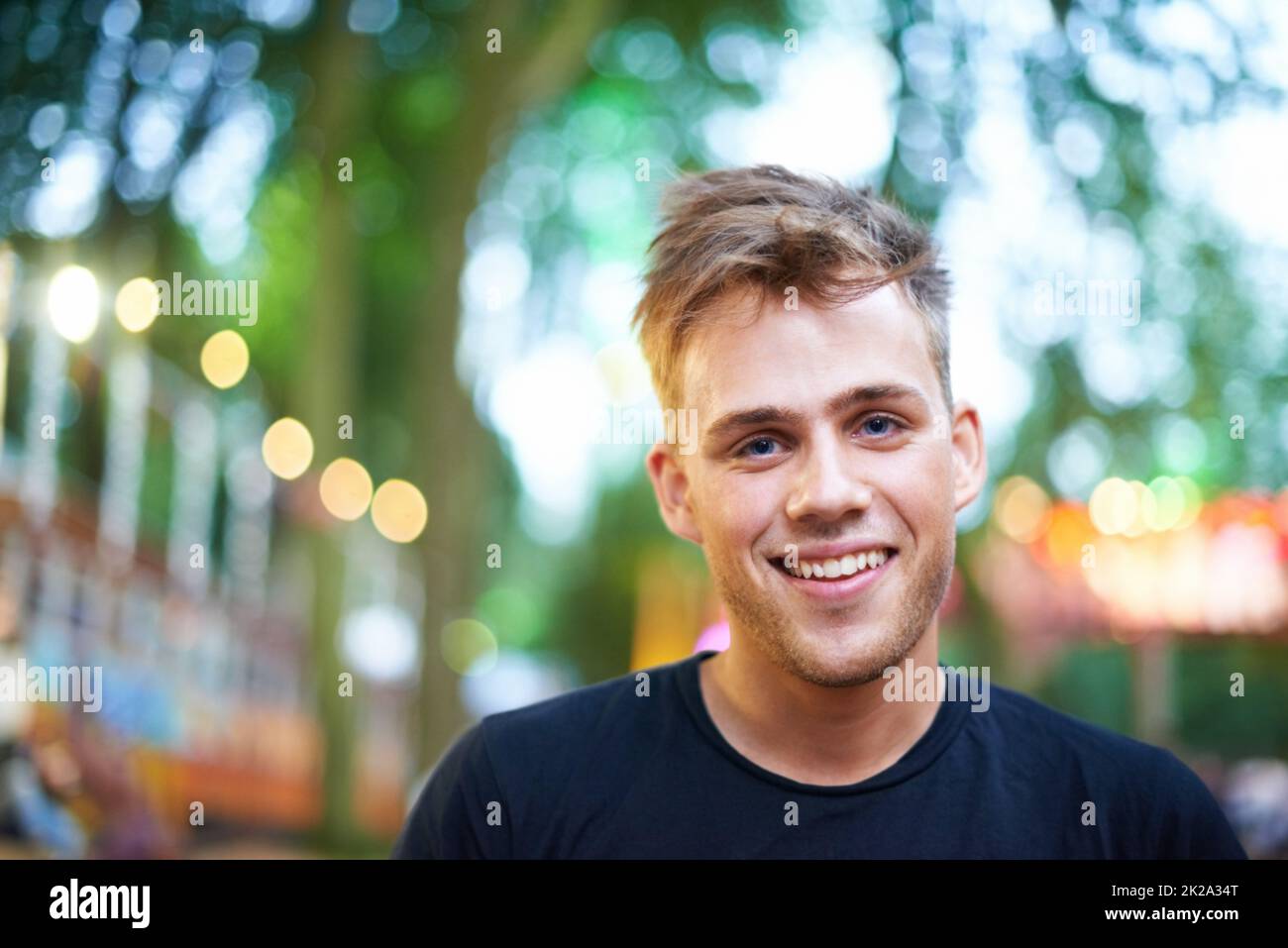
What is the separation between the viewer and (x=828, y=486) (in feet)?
6.95

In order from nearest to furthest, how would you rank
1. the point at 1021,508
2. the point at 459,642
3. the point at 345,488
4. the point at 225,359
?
the point at 459,642 < the point at 345,488 < the point at 225,359 < the point at 1021,508

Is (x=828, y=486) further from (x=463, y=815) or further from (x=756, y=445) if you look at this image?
(x=463, y=815)

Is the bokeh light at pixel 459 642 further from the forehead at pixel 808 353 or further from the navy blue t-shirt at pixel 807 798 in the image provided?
the forehead at pixel 808 353

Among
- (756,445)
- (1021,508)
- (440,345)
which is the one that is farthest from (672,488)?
(1021,508)

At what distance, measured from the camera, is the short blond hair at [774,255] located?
223 centimetres

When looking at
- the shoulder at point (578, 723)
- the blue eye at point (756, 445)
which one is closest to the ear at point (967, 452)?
the blue eye at point (756, 445)

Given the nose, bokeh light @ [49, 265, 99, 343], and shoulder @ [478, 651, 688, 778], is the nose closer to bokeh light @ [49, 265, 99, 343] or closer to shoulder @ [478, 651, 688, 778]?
shoulder @ [478, 651, 688, 778]

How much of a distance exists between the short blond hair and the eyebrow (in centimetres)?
16

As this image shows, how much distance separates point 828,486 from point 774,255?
0.45m

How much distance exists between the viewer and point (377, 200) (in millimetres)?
10117

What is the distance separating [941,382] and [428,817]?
1263mm

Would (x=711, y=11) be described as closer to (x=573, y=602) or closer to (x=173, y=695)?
(x=173, y=695)

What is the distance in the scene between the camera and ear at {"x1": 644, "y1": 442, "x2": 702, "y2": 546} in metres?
2.40

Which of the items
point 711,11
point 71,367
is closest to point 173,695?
point 71,367
